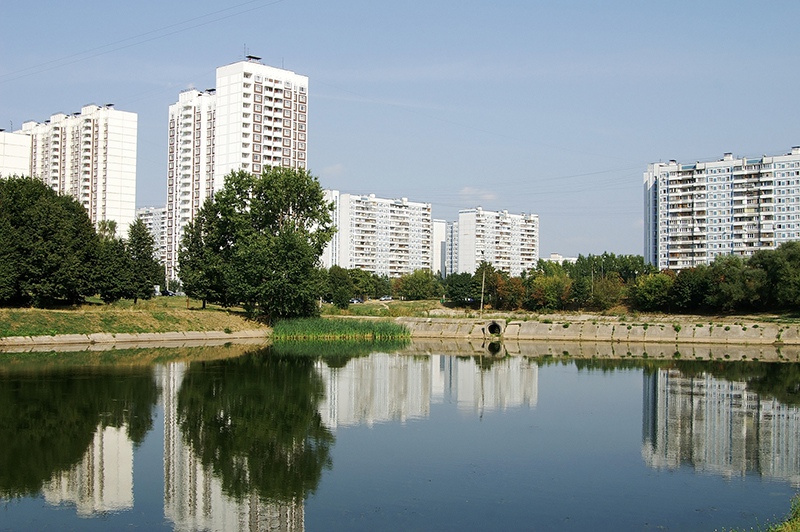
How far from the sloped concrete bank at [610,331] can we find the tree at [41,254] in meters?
26.2

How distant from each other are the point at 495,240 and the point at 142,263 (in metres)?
115

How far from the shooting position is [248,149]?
104m

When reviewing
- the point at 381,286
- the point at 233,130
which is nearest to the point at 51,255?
the point at 233,130

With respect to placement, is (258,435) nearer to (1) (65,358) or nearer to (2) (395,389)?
(2) (395,389)

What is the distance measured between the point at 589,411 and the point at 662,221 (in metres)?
103

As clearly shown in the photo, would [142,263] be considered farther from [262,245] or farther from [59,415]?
[59,415]

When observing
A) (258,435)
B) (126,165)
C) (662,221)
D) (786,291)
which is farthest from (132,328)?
(662,221)

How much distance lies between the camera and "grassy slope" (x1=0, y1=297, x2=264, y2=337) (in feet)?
155

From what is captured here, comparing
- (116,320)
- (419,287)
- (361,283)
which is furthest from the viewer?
(419,287)

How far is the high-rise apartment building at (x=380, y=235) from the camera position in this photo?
499ft

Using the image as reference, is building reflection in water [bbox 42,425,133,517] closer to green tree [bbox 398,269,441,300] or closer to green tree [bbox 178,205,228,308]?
green tree [bbox 178,205,228,308]

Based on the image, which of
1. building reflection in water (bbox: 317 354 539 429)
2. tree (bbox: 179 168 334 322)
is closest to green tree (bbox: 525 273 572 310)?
tree (bbox: 179 168 334 322)

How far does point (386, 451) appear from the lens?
65.4 ft

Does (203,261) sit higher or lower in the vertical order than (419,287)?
higher
